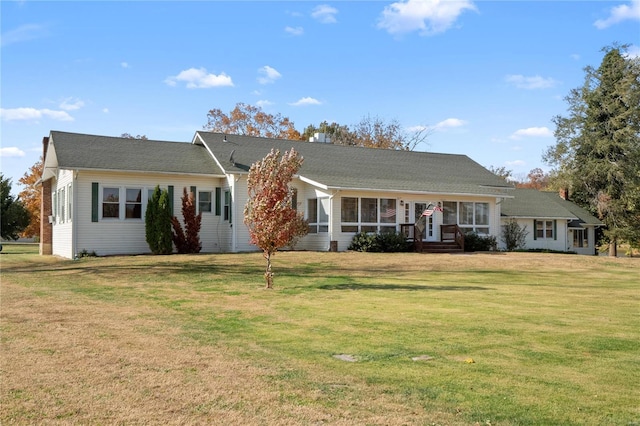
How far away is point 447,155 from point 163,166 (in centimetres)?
1896

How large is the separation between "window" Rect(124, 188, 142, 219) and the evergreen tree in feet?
95.8

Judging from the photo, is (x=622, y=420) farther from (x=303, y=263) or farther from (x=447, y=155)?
(x=447, y=155)

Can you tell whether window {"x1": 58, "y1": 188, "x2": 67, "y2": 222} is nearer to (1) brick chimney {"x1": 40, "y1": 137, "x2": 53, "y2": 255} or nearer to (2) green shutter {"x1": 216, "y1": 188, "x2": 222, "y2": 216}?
(1) brick chimney {"x1": 40, "y1": 137, "x2": 53, "y2": 255}

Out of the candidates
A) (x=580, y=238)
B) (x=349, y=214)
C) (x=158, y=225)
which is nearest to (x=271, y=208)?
(x=158, y=225)

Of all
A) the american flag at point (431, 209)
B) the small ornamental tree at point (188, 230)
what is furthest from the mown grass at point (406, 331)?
the american flag at point (431, 209)

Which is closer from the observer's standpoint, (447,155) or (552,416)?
(552,416)

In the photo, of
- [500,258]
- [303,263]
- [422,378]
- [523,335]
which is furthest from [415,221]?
[422,378]

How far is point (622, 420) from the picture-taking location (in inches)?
196

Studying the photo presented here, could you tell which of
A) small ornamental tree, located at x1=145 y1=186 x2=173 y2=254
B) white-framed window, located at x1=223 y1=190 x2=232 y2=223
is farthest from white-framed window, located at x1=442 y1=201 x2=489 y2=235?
small ornamental tree, located at x1=145 y1=186 x2=173 y2=254

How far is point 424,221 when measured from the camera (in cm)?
2930

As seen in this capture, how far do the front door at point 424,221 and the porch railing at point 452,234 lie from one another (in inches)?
16.0

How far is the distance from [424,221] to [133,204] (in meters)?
13.6

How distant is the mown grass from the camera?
5406 millimetres

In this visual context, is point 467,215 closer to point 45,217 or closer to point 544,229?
point 544,229
